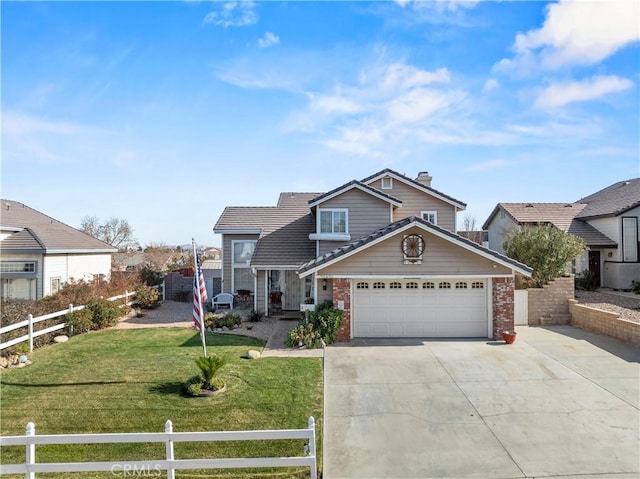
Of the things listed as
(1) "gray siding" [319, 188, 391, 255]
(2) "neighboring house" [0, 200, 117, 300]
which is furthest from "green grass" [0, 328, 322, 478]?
(2) "neighboring house" [0, 200, 117, 300]

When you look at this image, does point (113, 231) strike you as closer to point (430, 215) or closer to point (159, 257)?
point (159, 257)

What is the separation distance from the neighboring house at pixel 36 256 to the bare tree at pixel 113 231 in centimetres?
2757

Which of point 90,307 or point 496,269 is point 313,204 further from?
point 90,307

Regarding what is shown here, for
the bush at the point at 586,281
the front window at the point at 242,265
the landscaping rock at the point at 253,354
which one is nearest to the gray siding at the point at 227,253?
the front window at the point at 242,265

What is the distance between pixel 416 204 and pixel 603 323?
33.0ft

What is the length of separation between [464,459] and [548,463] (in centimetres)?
140

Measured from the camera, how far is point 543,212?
1072 inches

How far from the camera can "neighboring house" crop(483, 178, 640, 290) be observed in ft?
73.8

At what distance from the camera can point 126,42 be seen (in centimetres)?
1102

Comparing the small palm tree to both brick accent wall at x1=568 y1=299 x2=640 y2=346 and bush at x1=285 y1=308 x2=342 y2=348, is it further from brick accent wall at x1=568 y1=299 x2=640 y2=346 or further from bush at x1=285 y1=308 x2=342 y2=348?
brick accent wall at x1=568 y1=299 x2=640 y2=346

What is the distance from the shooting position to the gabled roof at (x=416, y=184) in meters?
20.2

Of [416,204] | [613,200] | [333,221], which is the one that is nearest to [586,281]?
[613,200]

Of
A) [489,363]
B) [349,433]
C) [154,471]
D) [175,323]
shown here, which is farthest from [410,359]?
[175,323]

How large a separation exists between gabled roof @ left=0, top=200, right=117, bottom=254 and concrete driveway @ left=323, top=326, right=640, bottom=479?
17.9 m
